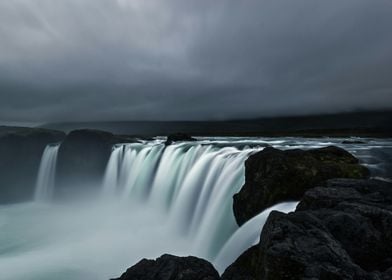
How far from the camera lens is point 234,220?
12.4 m

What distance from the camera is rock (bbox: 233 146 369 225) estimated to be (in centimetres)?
974

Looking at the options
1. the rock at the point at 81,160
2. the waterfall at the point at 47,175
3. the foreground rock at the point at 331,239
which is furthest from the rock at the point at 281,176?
the waterfall at the point at 47,175

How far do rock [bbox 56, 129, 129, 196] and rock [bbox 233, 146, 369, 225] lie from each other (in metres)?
21.0

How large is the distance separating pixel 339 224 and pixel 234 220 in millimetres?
7267

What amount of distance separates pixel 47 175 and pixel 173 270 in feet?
96.2

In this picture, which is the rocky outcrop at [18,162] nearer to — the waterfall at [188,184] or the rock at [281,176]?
the waterfall at [188,184]

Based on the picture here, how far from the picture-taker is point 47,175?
3052 cm

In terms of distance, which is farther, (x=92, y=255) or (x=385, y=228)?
(x=92, y=255)

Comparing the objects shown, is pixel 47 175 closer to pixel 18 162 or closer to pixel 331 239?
pixel 18 162

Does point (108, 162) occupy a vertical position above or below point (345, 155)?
below

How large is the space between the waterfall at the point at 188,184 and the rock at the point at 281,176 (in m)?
2.21

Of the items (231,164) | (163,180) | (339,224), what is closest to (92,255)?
(163,180)

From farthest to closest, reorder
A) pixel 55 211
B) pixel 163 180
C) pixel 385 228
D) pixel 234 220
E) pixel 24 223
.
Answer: pixel 55 211 < pixel 24 223 < pixel 163 180 < pixel 234 220 < pixel 385 228

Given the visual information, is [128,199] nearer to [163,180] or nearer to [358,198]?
[163,180]
